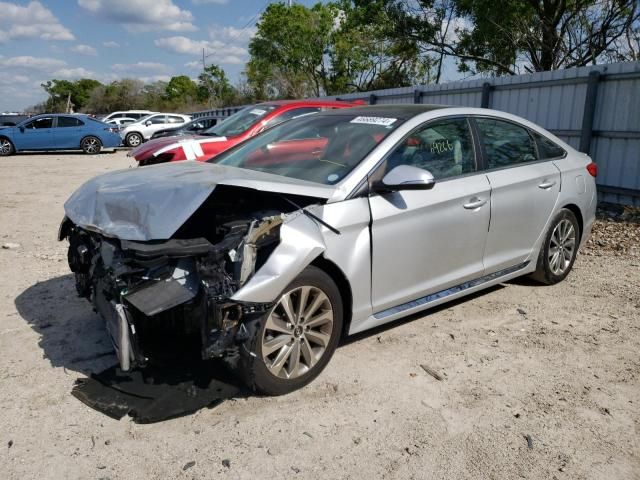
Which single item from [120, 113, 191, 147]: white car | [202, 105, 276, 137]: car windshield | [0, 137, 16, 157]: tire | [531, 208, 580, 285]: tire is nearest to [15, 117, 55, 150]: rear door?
[0, 137, 16, 157]: tire

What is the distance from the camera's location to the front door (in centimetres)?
354

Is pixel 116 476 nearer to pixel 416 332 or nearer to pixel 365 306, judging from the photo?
pixel 365 306

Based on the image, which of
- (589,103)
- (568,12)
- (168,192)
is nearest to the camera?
(168,192)

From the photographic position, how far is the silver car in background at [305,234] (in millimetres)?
2965

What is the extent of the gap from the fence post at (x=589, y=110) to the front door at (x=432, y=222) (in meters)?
5.42

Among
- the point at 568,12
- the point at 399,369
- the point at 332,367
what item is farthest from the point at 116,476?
the point at 568,12

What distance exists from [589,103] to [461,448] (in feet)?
24.6

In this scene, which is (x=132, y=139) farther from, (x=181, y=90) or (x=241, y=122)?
(x=181, y=90)

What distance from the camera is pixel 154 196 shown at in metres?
3.21

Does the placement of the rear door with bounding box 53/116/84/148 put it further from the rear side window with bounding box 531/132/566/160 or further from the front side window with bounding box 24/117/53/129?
the rear side window with bounding box 531/132/566/160

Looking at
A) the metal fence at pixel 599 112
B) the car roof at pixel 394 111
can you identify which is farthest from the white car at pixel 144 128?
the car roof at pixel 394 111

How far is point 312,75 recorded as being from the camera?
42688mm

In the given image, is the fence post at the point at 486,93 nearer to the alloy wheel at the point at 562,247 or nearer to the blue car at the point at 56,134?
the alloy wheel at the point at 562,247

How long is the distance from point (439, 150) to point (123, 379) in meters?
2.65
